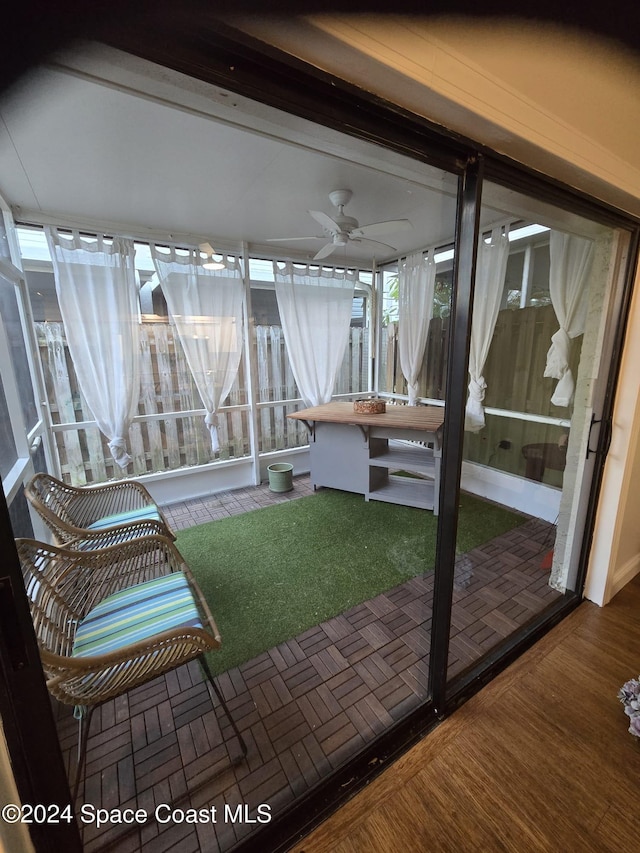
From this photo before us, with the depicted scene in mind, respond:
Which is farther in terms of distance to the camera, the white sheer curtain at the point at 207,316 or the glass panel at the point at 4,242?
the white sheer curtain at the point at 207,316

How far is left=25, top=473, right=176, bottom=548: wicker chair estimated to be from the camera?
5.75ft

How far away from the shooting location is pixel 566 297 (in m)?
2.20

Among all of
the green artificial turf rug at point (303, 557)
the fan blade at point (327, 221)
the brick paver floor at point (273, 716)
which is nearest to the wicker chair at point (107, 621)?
the brick paver floor at point (273, 716)

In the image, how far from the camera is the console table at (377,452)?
10.1ft

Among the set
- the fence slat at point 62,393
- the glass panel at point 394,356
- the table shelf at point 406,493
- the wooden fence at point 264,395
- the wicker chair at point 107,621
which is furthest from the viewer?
the glass panel at point 394,356

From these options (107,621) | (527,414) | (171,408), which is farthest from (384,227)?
(107,621)

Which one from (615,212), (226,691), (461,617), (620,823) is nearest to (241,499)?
(226,691)

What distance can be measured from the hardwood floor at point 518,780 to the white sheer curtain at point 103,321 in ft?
10.1

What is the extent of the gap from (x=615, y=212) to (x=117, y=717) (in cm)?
312

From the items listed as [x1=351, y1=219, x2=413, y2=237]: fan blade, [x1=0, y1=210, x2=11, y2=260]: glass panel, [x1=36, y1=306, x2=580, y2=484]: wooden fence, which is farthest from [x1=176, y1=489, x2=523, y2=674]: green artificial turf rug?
[x1=0, y1=210, x2=11, y2=260]: glass panel

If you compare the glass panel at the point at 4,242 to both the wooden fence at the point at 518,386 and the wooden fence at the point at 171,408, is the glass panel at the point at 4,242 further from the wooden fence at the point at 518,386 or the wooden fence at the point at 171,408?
the wooden fence at the point at 518,386

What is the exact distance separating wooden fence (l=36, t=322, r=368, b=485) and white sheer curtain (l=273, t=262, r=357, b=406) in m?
0.21

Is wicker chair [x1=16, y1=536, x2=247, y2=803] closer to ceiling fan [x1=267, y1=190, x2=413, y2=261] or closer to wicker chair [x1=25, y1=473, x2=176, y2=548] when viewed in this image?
wicker chair [x1=25, y1=473, x2=176, y2=548]

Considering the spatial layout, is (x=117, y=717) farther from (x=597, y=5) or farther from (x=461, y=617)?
(x=597, y=5)
